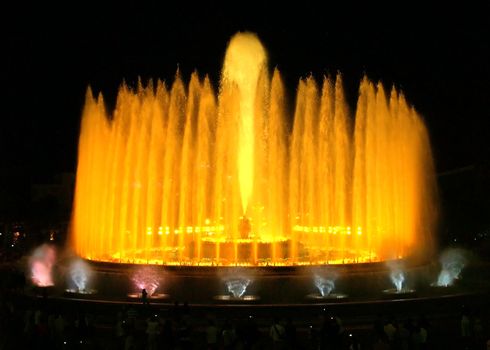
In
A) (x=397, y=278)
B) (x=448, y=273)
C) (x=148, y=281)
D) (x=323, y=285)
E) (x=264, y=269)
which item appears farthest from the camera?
(x=448, y=273)

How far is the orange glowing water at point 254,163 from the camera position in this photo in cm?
3133

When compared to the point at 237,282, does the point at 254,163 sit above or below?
above

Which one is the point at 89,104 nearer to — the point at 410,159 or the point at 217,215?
the point at 217,215

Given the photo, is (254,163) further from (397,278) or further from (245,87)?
(397,278)

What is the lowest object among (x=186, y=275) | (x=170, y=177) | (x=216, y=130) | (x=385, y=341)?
(x=385, y=341)

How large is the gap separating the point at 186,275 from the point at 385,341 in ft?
31.4

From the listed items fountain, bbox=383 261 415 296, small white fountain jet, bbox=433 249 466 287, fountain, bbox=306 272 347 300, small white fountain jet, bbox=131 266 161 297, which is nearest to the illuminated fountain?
fountain, bbox=306 272 347 300

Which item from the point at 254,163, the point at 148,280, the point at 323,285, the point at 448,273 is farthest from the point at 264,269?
the point at 254,163

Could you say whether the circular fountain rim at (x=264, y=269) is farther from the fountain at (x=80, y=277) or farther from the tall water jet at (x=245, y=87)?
the tall water jet at (x=245, y=87)

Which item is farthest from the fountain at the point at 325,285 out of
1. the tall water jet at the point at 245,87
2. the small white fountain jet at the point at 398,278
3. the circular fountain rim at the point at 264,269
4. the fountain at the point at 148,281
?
the tall water jet at the point at 245,87

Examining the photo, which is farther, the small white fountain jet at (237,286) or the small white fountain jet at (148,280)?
the small white fountain jet at (148,280)

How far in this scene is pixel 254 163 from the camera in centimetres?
3159

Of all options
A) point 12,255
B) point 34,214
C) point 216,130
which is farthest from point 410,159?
point 34,214

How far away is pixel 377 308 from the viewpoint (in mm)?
→ 19016
